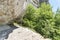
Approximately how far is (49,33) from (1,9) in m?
1.32

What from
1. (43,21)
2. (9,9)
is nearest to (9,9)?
(9,9)

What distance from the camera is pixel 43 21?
439 centimetres

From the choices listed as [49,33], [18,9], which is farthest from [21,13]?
[49,33]

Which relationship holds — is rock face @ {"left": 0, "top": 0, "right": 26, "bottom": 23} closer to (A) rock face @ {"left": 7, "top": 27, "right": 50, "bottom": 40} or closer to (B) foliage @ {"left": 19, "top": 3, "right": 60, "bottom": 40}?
(A) rock face @ {"left": 7, "top": 27, "right": 50, "bottom": 40}

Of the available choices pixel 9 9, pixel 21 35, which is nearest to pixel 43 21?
pixel 21 35

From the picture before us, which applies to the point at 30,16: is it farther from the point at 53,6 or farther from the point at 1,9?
the point at 1,9

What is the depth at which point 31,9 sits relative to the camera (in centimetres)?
448

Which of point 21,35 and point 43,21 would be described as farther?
point 43,21

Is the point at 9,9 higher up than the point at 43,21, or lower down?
higher up

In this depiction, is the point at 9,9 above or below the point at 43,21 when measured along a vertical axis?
above

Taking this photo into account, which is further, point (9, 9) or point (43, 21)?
point (43, 21)

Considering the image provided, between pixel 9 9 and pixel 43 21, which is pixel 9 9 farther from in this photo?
pixel 43 21

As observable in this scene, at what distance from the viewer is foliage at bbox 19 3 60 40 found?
4281 mm

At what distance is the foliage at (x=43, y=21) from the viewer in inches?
169
